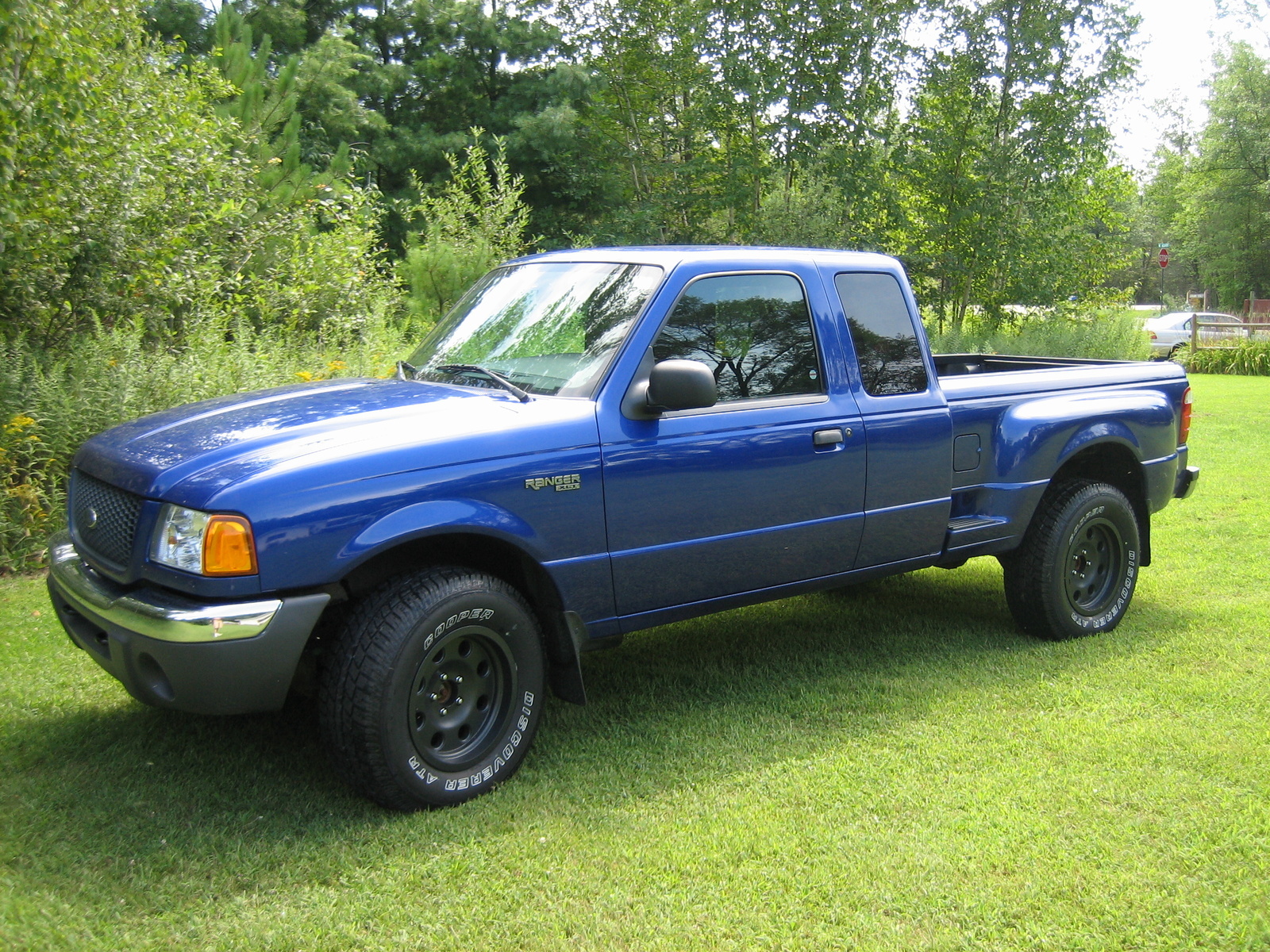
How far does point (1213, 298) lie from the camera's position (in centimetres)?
6159

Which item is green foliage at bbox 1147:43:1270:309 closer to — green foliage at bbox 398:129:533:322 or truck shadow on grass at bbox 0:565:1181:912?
green foliage at bbox 398:129:533:322

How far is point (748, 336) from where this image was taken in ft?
14.7

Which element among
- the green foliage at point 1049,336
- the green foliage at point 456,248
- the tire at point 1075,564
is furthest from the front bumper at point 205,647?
the green foliage at point 1049,336

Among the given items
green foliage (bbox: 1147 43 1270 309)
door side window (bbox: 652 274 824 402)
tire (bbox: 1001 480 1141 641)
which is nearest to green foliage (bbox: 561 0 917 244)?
tire (bbox: 1001 480 1141 641)

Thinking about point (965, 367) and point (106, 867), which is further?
point (965, 367)

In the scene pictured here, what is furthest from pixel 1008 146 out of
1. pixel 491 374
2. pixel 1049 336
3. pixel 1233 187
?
pixel 1233 187

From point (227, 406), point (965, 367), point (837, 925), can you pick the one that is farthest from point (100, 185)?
point (837, 925)

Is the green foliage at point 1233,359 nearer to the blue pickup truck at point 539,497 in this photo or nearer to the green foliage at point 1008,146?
the green foliage at point 1008,146

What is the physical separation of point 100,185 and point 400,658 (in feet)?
19.5

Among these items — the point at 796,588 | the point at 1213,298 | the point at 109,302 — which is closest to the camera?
the point at 796,588

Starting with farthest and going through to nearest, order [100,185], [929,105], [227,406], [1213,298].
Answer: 1. [1213,298]
2. [929,105]
3. [100,185]
4. [227,406]

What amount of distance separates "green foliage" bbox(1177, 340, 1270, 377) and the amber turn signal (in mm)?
25078

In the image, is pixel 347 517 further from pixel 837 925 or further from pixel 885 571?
pixel 885 571

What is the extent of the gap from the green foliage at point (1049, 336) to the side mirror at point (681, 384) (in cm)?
1306
